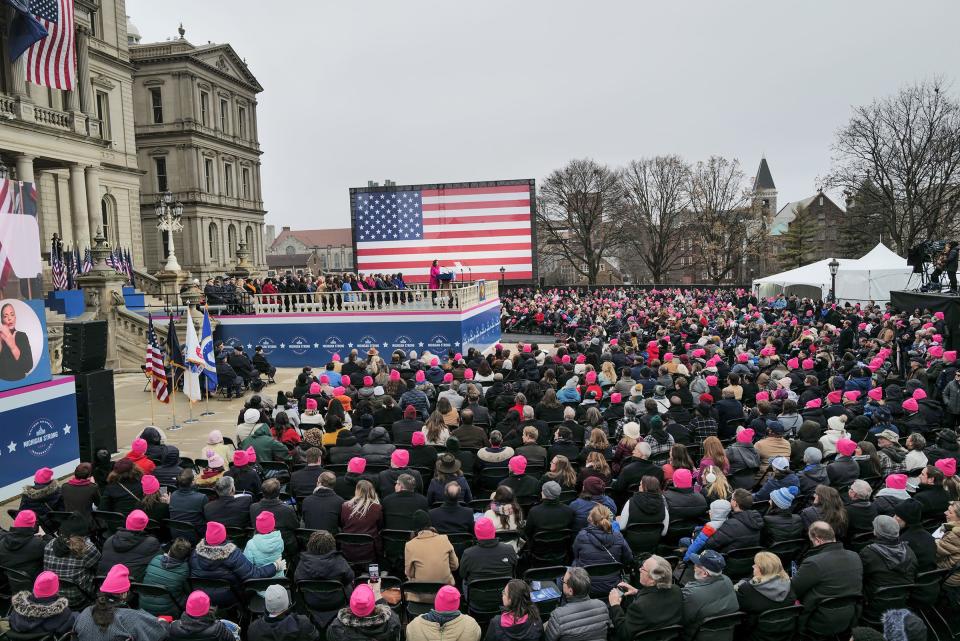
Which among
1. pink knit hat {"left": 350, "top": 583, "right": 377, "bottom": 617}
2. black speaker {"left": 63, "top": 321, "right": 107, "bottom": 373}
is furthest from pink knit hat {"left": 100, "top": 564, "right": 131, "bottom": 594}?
black speaker {"left": 63, "top": 321, "right": 107, "bottom": 373}

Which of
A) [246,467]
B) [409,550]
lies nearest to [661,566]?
[409,550]

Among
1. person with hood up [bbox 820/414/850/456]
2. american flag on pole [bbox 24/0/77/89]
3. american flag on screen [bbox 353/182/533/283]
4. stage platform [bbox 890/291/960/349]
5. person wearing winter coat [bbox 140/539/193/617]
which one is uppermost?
american flag on pole [bbox 24/0/77/89]

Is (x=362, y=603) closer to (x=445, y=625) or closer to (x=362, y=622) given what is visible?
(x=362, y=622)

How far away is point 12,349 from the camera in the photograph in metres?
10.3

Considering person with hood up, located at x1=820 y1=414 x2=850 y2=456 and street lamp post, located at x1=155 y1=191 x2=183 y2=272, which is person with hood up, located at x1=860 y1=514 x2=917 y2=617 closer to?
person with hood up, located at x1=820 y1=414 x2=850 y2=456

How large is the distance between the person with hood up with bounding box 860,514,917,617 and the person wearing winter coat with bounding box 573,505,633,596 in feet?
6.39

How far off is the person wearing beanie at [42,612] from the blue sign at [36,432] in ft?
20.5

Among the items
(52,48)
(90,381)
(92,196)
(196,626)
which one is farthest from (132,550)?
(92,196)

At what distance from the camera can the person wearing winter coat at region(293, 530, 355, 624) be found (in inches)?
211

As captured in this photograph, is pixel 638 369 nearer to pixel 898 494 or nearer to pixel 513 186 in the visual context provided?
pixel 898 494

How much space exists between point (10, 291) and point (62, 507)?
187 inches

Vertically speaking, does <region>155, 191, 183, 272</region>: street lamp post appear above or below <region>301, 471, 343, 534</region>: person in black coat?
above

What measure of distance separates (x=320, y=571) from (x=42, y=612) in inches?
80.2

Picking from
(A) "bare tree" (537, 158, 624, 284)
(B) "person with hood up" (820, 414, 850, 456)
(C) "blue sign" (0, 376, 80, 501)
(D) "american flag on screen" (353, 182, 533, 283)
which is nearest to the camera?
(B) "person with hood up" (820, 414, 850, 456)
